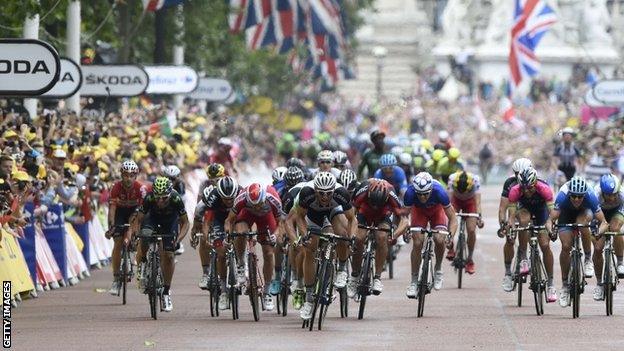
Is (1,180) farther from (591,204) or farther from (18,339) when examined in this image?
(591,204)

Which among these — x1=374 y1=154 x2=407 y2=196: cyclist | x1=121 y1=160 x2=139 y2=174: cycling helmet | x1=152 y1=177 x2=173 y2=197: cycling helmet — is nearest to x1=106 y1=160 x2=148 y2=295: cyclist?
x1=121 y1=160 x2=139 y2=174: cycling helmet

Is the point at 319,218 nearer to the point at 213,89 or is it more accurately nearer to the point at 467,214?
the point at 467,214

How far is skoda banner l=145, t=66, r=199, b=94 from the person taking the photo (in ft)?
139

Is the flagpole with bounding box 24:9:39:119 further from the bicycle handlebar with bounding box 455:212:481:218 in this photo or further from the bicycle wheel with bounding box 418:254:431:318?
the bicycle wheel with bounding box 418:254:431:318

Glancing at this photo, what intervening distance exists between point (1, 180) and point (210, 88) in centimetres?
2625

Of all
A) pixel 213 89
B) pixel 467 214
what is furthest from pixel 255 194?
pixel 213 89

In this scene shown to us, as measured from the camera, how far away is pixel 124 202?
28.1 meters

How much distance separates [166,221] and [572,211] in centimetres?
420

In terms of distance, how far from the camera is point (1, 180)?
26844mm

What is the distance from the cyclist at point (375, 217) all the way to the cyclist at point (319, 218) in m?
1.23

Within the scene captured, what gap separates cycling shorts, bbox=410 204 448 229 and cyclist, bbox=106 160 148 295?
2.99 metres

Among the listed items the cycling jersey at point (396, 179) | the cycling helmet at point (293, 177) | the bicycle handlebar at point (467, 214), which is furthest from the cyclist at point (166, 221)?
the bicycle handlebar at point (467, 214)

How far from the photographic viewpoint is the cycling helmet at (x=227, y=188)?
83.5ft

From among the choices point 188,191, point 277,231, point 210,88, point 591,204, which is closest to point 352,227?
point 277,231
